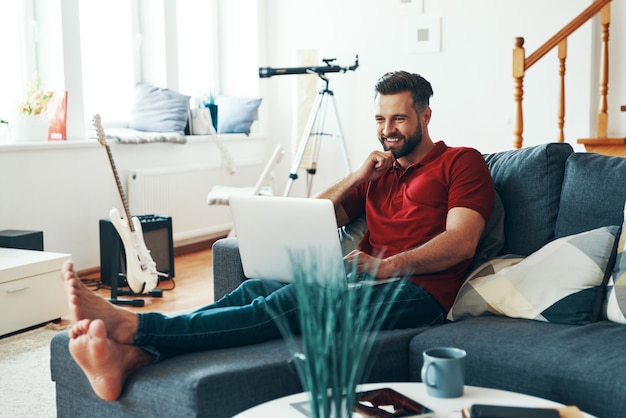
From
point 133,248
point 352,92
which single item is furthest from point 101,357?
point 352,92

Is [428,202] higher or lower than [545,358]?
higher

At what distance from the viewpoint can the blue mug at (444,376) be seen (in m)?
1.49

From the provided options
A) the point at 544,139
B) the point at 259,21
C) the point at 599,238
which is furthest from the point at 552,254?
the point at 259,21

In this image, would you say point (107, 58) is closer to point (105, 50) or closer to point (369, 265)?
point (105, 50)

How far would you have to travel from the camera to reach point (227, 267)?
8.43ft

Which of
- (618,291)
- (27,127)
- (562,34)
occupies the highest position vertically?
(562,34)

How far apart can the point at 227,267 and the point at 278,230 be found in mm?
398

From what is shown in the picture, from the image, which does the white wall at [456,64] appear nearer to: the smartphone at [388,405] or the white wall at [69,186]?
the white wall at [69,186]

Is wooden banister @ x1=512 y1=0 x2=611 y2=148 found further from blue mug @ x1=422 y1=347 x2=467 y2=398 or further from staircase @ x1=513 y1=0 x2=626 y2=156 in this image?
blue mug @ x1=422 y1=347 x2=467 y2=398

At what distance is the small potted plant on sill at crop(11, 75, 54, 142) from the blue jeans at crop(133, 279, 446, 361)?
2.62 meters

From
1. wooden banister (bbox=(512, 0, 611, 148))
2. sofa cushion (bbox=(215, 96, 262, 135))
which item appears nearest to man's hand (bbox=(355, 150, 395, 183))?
wooden banister (bbox=(512, 0, 611, 148))

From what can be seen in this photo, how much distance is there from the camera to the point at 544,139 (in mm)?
5473

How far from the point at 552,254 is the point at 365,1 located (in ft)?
13.8

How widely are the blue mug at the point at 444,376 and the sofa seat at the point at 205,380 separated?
303 mm
